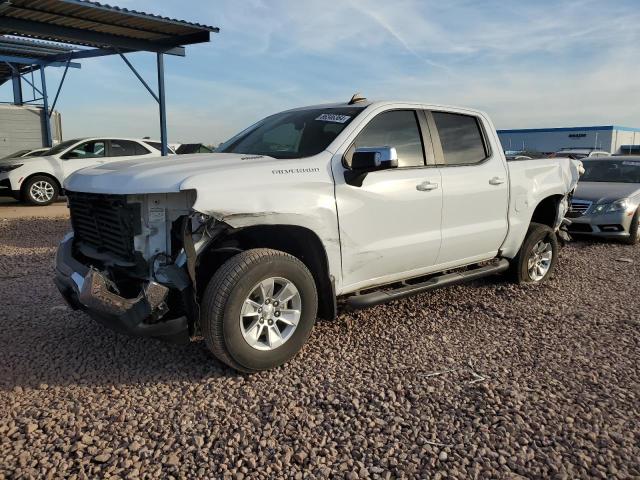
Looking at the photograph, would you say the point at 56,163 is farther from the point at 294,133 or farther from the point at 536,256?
the point at 536,256

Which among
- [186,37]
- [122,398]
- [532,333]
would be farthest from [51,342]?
[186,37]

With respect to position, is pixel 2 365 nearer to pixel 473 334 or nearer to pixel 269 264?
pixel 269 264

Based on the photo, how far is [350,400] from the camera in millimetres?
3273

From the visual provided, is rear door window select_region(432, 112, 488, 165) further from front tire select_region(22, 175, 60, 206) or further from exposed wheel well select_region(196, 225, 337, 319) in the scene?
front tire select_region(22, 175, 60, 206)

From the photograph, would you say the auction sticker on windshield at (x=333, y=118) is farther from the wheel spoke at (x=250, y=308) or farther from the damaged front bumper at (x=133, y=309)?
the damaged front bumper at (x=133, y=309)

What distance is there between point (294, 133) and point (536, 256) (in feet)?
10.4

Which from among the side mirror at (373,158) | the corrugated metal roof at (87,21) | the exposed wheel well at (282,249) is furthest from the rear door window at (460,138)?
the corrugated metal roof at (87,21)

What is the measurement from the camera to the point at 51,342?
4.16 m

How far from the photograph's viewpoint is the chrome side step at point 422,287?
13.2 ft

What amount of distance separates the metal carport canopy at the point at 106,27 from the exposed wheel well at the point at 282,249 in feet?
27.5

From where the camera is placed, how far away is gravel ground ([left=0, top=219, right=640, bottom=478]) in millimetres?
2658

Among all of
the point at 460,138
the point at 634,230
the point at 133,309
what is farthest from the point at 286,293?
the point at 634,230

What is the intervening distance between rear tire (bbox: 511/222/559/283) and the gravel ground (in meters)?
0.77

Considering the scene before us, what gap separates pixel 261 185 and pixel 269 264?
517 millimetres
